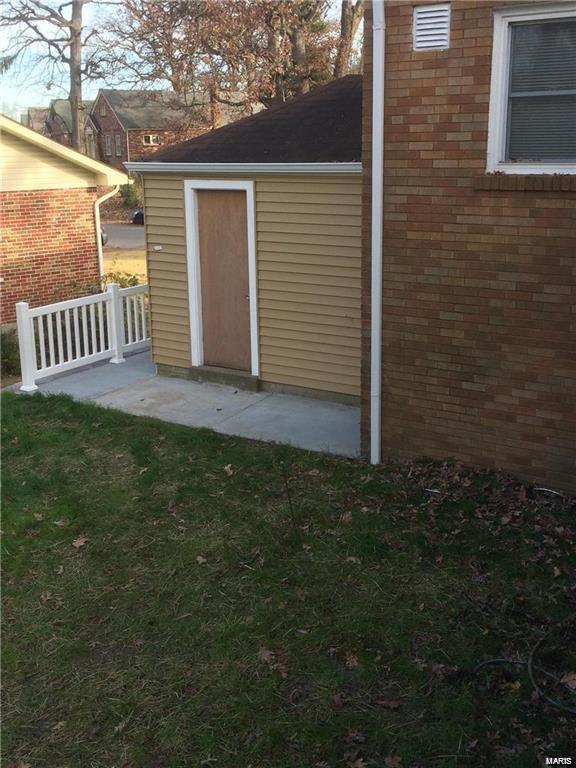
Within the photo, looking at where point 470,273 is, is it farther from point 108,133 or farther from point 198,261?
point 108,133

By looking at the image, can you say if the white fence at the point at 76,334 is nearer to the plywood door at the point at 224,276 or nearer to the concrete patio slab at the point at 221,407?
the concrete patio slab at the point at 221,407

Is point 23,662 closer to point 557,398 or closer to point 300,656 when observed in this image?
point 300,656

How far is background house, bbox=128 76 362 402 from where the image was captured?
341 inches

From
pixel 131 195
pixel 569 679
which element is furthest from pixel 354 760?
pixel 131 195

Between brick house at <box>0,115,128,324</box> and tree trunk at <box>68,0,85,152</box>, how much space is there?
16.3 metres

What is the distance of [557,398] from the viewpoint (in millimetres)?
6074

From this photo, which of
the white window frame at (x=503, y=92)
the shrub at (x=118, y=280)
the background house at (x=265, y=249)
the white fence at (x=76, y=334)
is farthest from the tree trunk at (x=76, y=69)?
the white window frame at (x=503, y=92)

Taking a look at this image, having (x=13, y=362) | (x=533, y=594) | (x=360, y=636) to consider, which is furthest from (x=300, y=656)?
(x=13, y=362)

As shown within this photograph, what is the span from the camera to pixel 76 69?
1185 inches

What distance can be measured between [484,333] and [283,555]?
2.36 metres

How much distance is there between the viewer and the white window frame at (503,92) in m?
5.68

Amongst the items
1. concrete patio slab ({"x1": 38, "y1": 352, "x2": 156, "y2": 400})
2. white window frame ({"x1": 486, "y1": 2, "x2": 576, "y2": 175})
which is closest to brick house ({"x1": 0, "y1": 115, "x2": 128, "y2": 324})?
concrete patio slab ({"x1": 38, "y1": 352, "x2": 156, "y2": 400})

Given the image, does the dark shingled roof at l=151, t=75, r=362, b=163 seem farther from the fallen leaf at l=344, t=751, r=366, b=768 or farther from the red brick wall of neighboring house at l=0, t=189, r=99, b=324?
the fallen leaf at l=344, t=751, r=366, b=768

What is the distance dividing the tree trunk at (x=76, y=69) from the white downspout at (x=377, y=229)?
1018 inches
